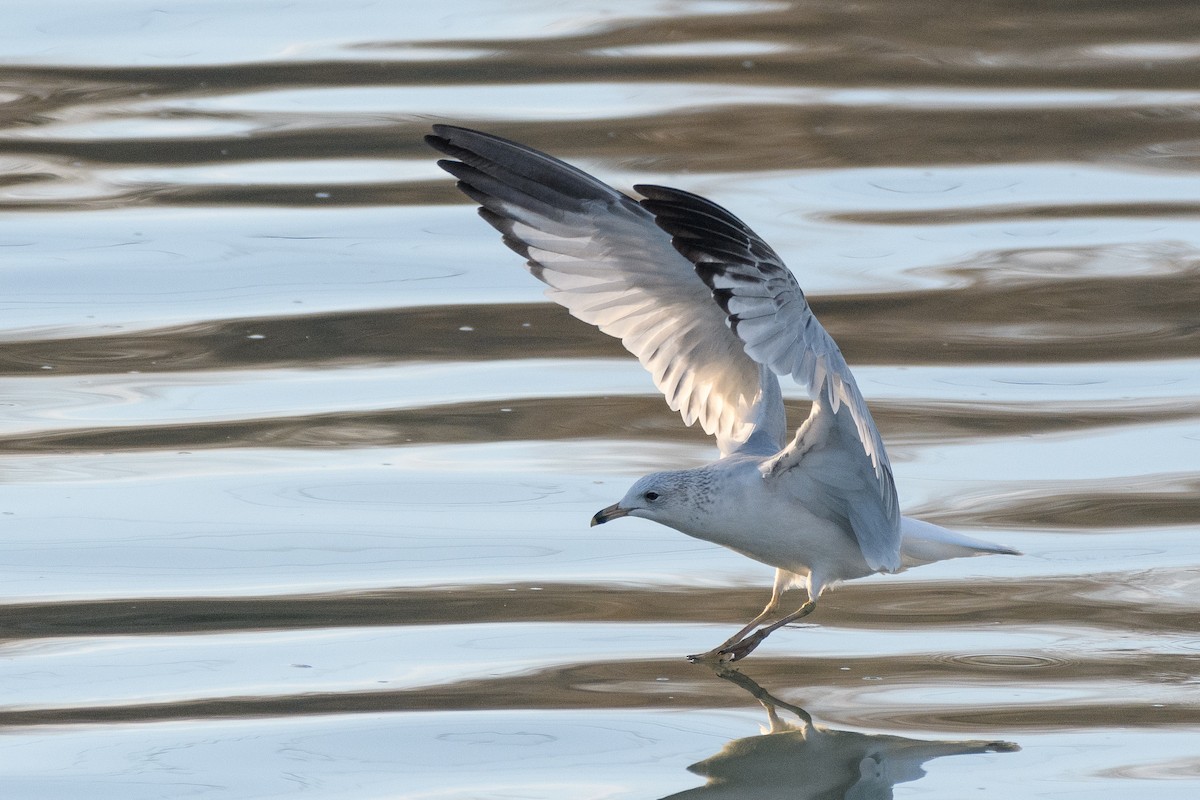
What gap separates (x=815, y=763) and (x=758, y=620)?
0.75m

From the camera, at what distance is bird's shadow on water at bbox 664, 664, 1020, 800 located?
4.82m

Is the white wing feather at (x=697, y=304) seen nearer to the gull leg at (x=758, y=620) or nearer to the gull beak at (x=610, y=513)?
the gull leg at (x=758, y=620)

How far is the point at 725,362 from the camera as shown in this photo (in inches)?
245

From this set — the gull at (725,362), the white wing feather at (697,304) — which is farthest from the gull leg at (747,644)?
the white wing feather at (697,304)

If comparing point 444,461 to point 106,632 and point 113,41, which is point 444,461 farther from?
point 113,41

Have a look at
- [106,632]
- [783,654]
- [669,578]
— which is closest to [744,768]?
[783,654]

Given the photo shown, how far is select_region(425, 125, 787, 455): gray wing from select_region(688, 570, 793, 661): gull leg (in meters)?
0.40

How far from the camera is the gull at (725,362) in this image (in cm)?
501

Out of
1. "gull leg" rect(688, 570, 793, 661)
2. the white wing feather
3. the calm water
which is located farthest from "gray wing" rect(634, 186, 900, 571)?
the calm water

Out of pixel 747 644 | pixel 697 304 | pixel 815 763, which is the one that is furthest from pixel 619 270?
pixel 815 763

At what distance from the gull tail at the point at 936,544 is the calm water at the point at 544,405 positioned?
0.23m

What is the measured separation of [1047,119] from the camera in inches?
437

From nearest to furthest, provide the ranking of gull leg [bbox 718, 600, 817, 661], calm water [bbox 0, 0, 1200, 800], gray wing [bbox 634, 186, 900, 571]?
gray wing [bbox 634, 186, 900, 571]
calm water [bbox 0, 0, 1200, 800]
gull leg [bbox 718, 600, 817, 661]

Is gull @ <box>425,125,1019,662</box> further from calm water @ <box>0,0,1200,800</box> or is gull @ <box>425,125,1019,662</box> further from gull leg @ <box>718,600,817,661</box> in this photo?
calm water @ <box>0,0,1200,800</box>
